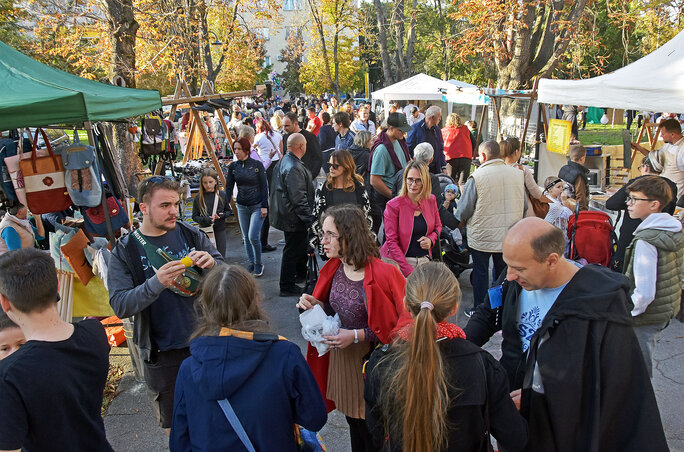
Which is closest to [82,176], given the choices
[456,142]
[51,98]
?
[51,98]

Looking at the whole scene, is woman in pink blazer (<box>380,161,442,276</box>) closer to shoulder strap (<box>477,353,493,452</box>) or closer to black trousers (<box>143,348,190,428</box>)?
black trousers (<box>143,348,190,428</box>)

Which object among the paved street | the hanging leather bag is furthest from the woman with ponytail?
the hanging leather bag

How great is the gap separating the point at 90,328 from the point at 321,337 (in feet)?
3.73

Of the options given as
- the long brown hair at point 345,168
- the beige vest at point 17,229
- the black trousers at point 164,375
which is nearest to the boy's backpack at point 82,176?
the beige vest at point 17,229

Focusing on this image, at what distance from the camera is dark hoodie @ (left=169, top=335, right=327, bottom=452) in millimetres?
1882

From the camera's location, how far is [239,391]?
1904 millimetres

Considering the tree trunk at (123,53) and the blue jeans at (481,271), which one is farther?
the tree trunk at (123,53)

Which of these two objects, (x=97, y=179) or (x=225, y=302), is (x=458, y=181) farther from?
(x=225, y=302)

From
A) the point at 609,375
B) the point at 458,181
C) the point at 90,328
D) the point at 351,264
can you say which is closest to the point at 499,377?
the point at 609,375

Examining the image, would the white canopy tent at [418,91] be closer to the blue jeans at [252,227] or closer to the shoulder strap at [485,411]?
the blue jeans at [252,227]

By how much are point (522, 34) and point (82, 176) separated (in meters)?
12.9

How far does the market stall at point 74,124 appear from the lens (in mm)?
3533

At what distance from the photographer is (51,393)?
6.40 ft

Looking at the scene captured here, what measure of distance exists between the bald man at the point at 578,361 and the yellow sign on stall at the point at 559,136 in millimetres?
7870
